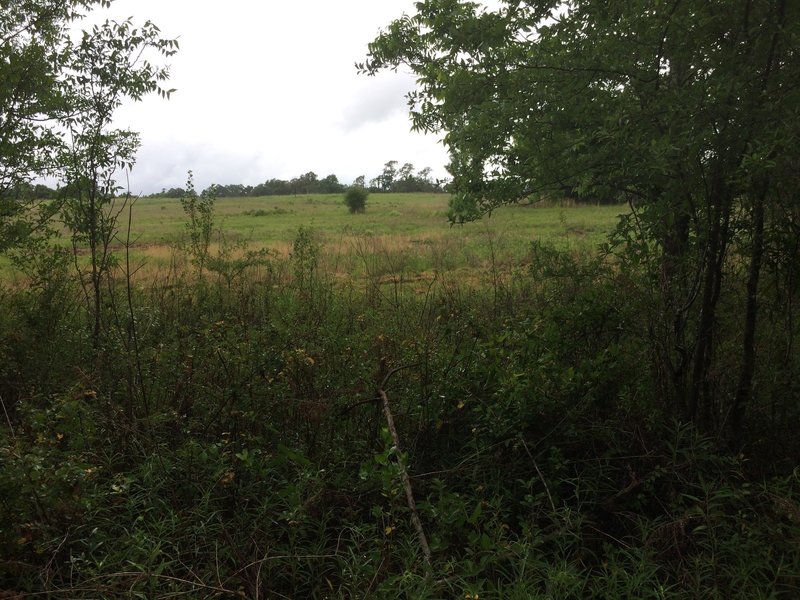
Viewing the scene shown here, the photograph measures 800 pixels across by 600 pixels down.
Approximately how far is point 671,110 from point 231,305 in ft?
18.3

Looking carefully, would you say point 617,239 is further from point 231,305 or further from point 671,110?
point 231,305

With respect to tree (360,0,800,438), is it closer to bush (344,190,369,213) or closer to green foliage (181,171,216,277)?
green foliage (181,171,216,277)

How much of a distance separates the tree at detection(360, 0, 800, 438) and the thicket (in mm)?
290

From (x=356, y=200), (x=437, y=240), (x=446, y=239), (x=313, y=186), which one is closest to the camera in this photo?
(x=437, y=240)

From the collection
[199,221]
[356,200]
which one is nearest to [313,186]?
[356,200]

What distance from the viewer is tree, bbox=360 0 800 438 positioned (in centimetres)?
293

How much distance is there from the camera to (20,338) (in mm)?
4699

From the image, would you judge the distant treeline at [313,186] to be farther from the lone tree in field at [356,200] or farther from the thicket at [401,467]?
the thicket at [401,467]

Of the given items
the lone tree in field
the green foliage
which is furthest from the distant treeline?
the green foliage

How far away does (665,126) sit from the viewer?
3275 mm

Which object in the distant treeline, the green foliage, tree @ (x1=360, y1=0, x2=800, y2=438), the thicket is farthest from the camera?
the distant treeline

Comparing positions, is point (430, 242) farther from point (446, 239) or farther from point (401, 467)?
point (401, 467)

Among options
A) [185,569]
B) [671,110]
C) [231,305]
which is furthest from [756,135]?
[231,305]

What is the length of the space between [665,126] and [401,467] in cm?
271
